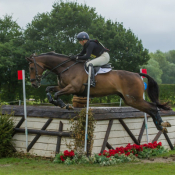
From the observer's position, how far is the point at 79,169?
5.35 metres

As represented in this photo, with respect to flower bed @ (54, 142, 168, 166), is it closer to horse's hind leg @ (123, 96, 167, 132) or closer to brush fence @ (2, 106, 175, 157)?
brush fence @ (2, 106, 175, 157)

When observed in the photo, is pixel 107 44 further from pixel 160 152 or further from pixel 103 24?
pixel 160 152

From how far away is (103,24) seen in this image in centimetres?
2494

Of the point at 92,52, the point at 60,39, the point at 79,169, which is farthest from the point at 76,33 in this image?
Result: the point at 79,169

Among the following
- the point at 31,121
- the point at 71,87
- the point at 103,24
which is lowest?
the point at 31,121

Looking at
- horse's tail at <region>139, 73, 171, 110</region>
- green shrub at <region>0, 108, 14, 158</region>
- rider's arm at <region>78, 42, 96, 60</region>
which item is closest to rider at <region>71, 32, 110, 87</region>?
rider's arm at <region>78, 42, 96, 60</region>

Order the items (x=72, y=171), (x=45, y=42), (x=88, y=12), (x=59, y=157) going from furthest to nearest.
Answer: (x=88, y=12) < (x=45, y=42) < (x=59, y=157) < (x=72, y=171)

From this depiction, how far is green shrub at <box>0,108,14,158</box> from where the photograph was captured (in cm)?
698

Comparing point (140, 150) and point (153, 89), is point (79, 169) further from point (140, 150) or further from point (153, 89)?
point (153, 89)

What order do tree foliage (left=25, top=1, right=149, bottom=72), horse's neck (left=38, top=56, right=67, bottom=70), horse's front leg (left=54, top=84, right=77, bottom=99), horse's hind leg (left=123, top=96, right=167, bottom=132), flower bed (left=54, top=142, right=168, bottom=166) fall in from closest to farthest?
flower bed (left=54, top=142, right=168, bottom=166)
horse's front leg (left=54, top=84, right=77, bottom=99)
horse's hind leg (left=123, top=96, right=167, bottom=132)
horse's neck (left=38, top=56, right=67, bottom=70)
tree foliage (left=25, top=1, right=149, bottom=72)

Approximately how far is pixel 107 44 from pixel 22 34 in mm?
7876

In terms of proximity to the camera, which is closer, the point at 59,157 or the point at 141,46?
the point at 59,157

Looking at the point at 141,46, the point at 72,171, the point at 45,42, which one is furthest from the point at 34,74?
the point at 141,46

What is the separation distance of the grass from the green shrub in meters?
0.85
